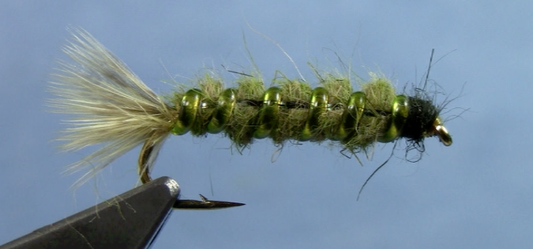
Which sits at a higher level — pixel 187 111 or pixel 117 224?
pixel 187 111

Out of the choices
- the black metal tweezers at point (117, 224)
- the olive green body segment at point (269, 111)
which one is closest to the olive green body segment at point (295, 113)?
the olive green body segment at point (269, 111)

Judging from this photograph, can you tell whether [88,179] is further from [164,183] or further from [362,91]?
[362,91]

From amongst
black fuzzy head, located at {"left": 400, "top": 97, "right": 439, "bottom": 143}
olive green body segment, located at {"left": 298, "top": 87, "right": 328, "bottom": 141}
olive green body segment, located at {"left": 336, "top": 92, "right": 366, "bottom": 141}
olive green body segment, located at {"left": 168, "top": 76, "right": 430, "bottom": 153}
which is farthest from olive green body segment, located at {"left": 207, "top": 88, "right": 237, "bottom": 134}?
black fuzzy head, located at {"left": 400, "top": 97, "right": 439, "bottom": 143}

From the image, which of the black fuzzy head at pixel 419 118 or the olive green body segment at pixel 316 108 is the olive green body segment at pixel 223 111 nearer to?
the olive green body segment at pixel 316 108

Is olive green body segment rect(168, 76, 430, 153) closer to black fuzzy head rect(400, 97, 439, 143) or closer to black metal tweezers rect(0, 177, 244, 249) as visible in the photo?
black fuzzy head rect(400, 97, 439, 143)

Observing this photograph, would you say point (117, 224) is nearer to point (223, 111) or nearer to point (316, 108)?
point (223, 111)

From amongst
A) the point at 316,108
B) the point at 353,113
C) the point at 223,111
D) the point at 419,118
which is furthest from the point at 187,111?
the point at 419,118

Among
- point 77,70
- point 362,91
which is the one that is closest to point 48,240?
point 77,70
